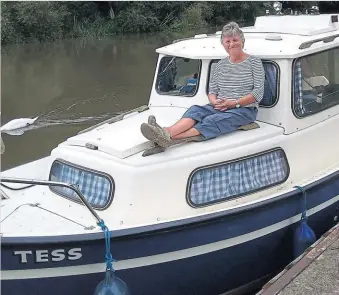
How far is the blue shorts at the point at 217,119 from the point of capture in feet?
17.5

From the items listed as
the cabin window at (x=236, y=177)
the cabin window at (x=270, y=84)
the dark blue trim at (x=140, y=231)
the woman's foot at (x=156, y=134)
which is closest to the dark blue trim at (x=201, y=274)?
the dark blue trim at (x=140, y=231)

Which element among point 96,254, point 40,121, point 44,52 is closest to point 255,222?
point 96,254

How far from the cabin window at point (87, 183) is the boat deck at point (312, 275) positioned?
161 centimetres

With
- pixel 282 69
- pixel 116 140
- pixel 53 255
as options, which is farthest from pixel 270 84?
pixel 53 255

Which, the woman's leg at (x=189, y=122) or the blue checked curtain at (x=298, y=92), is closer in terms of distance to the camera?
the woman's leg at (x=189, y=122)

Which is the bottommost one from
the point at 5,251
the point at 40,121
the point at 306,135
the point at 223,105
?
the point at 40,121

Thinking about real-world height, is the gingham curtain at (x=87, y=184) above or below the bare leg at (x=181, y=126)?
below

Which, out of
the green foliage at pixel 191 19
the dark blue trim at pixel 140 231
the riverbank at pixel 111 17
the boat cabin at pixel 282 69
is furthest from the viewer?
the green foliage at pixel 191 19

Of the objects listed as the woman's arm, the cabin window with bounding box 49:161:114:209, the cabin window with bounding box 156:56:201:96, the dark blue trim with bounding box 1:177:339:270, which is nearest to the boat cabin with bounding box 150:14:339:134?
the cabin window with bounding box 156:56:201:96

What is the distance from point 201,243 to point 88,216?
3.45ft

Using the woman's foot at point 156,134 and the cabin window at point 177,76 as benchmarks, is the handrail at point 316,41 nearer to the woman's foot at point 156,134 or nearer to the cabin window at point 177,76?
the cabin window at point 177,76

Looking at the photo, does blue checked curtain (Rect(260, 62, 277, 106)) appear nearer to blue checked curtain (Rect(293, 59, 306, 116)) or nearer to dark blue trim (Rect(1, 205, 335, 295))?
blue checked curtain (Rect(293, 59, 306, 116))

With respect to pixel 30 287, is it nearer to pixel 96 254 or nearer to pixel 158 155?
pixel 96 254

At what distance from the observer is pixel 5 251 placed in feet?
14.5
